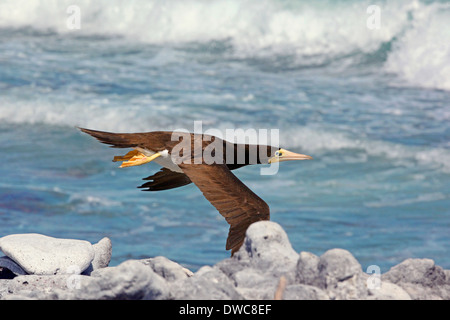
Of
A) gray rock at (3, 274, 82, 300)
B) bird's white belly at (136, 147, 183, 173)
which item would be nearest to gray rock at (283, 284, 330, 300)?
gray rock at (3, 274, 82, 300)

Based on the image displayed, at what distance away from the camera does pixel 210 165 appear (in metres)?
9.10

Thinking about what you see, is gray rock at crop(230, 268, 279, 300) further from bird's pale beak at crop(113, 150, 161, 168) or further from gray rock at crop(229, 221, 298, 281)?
bird's pale beak at crop(113, 150, 161, 168)

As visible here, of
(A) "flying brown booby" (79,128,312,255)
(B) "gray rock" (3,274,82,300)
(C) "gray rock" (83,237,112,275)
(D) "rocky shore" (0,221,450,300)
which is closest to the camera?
(D) "rocky shore" (0,221,450,300)

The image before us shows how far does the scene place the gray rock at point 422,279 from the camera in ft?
25.1

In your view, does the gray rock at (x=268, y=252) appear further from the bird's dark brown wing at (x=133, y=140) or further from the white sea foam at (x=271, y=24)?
the white sea foam at (x=271, y=24)

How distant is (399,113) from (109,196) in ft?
36.5

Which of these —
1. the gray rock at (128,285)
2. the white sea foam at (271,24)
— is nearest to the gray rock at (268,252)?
the gray rock at (128,285)

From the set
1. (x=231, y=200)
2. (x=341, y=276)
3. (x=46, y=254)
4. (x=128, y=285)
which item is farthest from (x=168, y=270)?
(x=46, y=254)

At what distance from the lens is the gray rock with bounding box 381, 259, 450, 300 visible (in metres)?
7.66

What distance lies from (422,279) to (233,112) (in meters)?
18.0

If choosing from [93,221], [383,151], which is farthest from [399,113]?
[93,221]

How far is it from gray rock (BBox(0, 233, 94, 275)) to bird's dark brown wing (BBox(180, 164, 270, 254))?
5.44ft

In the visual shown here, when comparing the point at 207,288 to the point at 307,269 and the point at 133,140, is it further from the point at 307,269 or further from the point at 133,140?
the point at 133,140

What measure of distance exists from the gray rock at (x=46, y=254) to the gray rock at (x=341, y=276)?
338 centimetres
